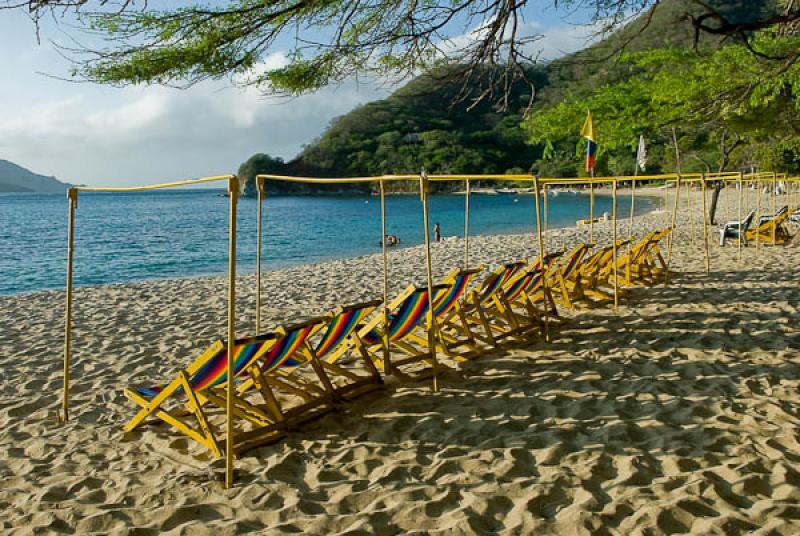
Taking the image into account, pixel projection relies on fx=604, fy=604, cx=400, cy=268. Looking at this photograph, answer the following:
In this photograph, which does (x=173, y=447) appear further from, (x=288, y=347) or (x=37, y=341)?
(x=37, y=341)

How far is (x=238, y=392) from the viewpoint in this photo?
379cm

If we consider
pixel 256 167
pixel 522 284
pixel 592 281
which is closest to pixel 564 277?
pixel 592 281

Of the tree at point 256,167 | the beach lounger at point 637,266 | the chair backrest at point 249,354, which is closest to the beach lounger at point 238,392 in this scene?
the chair backrest at point 249,354

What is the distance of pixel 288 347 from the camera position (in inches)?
136

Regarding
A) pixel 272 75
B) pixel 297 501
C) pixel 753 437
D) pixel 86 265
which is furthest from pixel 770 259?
pixel 86 265

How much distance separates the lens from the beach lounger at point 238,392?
3221mm

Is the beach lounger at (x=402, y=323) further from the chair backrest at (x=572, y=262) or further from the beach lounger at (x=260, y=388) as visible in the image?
the chair backrest at (x=572, y=262)

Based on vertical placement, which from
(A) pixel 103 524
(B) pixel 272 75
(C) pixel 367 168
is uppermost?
(C) pixel 367 168

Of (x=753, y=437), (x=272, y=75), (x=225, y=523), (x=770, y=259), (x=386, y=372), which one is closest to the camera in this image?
(x=225, y=523)

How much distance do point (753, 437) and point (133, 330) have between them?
5.76 meters

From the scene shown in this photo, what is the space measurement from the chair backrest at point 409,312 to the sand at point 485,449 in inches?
17.3

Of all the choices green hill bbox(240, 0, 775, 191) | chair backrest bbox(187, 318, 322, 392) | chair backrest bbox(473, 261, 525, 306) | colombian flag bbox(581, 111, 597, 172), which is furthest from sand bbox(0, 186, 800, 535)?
green hill bbox(240, 0, 775, 191)

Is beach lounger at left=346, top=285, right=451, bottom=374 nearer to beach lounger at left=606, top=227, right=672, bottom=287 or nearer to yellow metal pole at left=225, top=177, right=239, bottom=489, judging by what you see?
yellow metal pole at left=225, top=177, right=239, bottom=489

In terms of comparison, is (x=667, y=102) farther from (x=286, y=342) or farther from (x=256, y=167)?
(x=256, y=167)
